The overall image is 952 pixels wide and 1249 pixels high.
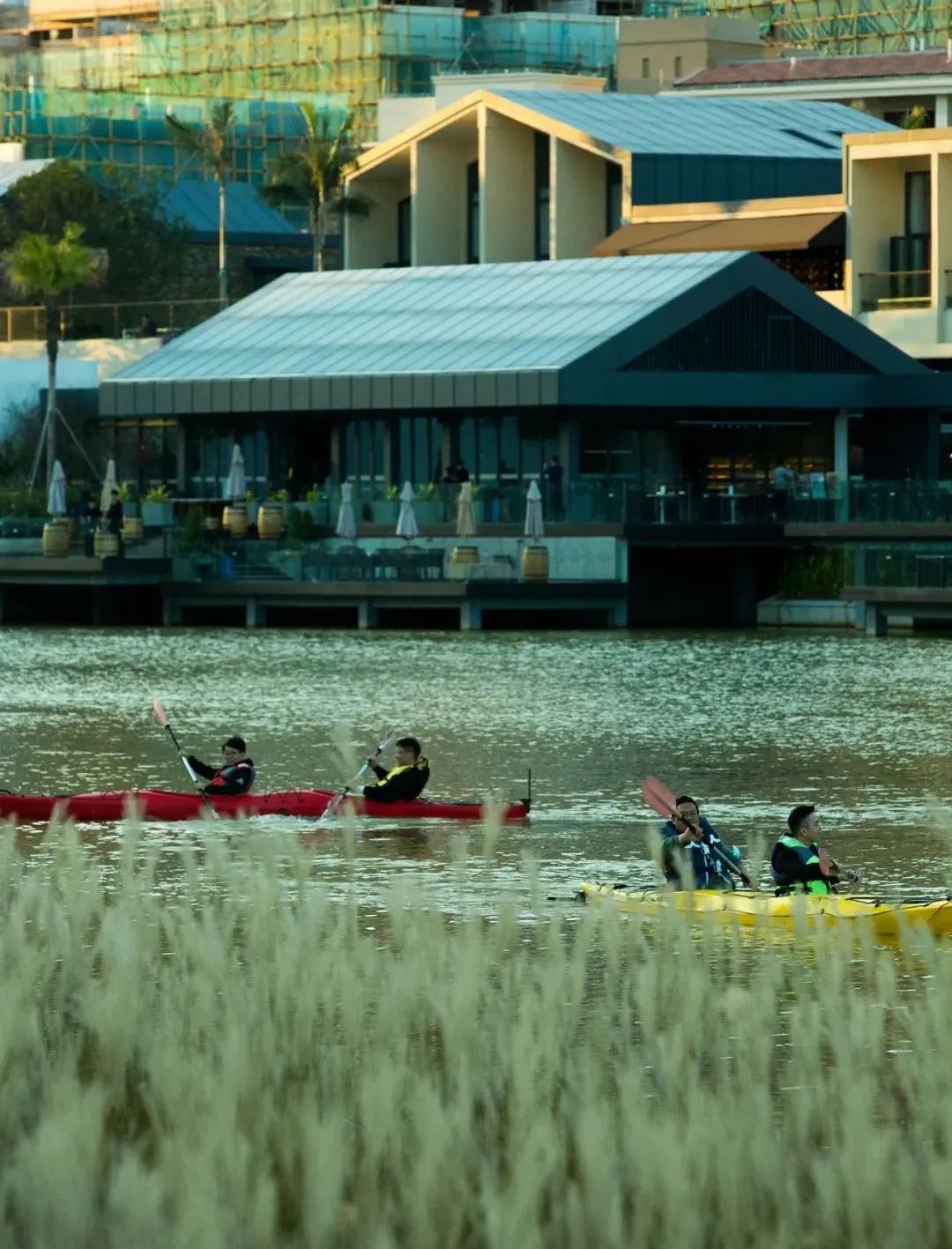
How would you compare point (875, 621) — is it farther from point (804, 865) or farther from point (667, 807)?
point (804, 865)

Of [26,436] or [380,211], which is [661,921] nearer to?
[26,436]

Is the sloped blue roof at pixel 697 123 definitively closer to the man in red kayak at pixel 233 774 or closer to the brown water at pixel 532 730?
the brown water at pixel 532 730

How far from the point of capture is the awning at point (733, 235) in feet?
247

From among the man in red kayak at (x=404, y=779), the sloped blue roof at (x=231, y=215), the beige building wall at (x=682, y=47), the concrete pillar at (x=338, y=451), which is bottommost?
Answer: the man in red kayak at (x=404, y=779)

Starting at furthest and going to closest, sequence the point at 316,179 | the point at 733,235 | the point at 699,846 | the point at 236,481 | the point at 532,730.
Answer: the point at 316,179
the point at 733,235
the point at 236,481
the point at 532,730
the point at 699,846

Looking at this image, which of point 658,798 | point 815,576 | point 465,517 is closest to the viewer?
point 658,798

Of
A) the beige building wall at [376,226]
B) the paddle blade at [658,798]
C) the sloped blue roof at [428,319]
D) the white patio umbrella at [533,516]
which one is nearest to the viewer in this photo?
the paddle blade at [658,798]

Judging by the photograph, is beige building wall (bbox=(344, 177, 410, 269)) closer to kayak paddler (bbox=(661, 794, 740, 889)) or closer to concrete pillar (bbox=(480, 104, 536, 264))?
concrete pillar (bbox=(480, 104, 536, 264))

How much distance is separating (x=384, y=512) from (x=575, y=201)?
2193 centimetres

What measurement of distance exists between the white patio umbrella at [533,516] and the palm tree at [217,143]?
104 feet

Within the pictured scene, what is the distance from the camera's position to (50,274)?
8275 cm

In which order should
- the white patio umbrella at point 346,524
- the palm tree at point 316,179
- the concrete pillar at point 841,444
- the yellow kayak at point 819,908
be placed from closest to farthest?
the yellow kayak at point 819,908
the white patio umbrella at point 346,524
the concrete pillar at point 841,444
the palm tree at point 316,179

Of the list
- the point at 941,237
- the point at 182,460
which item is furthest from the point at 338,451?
the point at 941,237

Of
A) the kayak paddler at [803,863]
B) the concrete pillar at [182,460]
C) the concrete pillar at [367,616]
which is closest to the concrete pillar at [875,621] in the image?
the concrete pillar at [367,616]
